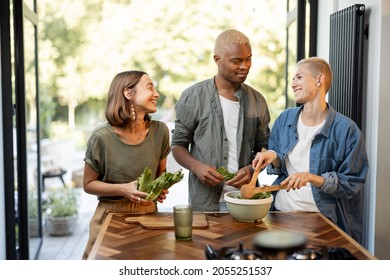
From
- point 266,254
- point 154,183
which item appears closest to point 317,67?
point 154,183

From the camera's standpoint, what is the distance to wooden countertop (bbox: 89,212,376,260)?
1404 millimetres

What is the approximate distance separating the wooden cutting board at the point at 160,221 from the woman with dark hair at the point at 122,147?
93 millimetres

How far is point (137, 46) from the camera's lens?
5727mm

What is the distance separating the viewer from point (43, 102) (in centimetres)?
572

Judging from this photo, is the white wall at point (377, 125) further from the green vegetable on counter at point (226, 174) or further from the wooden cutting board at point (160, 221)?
the wooden cutting board at point (160, 221)

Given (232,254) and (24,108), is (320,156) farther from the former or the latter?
(24,108)

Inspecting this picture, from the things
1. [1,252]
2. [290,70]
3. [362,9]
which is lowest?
[1,252]

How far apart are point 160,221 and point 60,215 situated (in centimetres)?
298

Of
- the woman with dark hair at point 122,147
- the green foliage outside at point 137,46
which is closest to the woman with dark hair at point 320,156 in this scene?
the woman with dark hair at point 122,147

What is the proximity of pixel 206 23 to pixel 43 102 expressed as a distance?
1.75m

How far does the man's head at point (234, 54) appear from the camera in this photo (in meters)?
2.07

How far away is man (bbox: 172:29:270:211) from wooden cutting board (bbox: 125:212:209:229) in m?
0.36
